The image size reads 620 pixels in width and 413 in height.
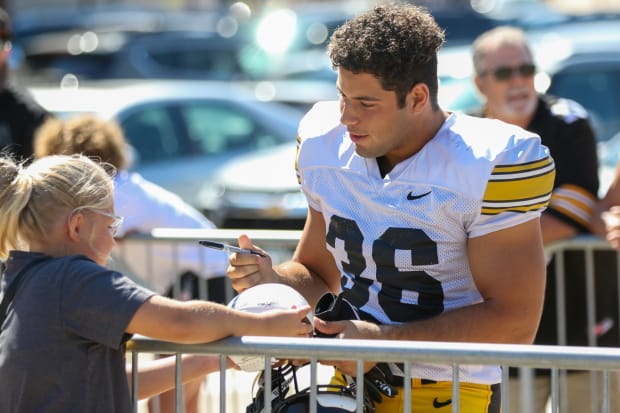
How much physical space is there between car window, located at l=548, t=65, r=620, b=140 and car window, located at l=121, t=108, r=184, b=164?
347 centimetres

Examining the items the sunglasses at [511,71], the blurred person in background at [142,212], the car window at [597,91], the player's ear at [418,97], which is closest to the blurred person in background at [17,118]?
the blurred person in background at [142,212]

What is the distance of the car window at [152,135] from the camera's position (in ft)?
36.0

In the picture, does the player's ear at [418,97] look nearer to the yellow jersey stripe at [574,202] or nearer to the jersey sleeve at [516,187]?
the jersey sleeve at [516,187]

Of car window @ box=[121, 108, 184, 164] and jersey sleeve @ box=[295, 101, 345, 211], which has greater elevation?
car window @ box=[121, 108, 184, 164]

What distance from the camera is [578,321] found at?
5.47m

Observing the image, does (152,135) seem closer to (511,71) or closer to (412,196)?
(511,71)

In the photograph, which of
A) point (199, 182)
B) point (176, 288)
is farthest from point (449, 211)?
point (199, 182)

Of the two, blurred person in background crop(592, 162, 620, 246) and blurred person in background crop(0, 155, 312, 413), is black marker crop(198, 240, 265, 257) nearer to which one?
blurred person in background crop(0, 155, 312, 413)

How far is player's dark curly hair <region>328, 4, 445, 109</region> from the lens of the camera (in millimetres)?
3480

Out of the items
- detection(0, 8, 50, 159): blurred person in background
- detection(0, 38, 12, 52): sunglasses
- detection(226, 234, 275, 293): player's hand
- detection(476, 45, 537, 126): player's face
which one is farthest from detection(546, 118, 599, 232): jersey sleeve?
detection(0, 38, 12, 52): sunglasses

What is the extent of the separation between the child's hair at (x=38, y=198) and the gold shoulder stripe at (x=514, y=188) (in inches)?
43.5

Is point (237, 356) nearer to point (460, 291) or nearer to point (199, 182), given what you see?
point (460, 291)

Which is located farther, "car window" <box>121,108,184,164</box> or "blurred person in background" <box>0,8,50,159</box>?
"car window" <box>121,108,184,164</box>

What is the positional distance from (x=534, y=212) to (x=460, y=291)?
33 centimetres
